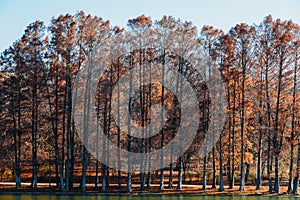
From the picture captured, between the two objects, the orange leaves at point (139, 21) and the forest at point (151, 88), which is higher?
the orange leaves at point (139, 21)

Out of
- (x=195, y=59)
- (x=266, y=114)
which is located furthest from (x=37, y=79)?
(x=266, y=114)

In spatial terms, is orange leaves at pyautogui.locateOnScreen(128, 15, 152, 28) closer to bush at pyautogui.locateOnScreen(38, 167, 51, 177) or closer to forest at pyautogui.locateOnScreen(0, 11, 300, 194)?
forest at pyautogui.locateOnScreen(0, 11, 300, 194)

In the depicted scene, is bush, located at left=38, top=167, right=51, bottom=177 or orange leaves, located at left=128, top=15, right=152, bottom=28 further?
bush, located at left=38, top=167, right=51, bottom=177

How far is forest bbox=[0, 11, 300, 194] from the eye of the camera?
36656 millimetres

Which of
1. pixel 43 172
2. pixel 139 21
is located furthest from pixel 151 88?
pixel 43 172

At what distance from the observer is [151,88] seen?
38.9m

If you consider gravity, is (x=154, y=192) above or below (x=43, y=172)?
below

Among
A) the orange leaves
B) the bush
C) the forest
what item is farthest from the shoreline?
the orange leaves

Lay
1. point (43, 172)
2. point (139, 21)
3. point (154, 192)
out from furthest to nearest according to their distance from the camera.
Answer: point (43, 172) → point (139, 21) → point (154, 192)

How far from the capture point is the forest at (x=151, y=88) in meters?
36.7

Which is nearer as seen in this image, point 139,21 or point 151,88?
point 139,21

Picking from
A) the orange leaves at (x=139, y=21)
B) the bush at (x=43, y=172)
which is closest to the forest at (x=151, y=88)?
the orange leaves at (x=139, y=21)

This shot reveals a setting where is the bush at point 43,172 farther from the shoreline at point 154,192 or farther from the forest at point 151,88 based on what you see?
the shoreline at point 154,192

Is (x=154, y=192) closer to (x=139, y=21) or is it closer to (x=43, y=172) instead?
(x=139, y=21)
